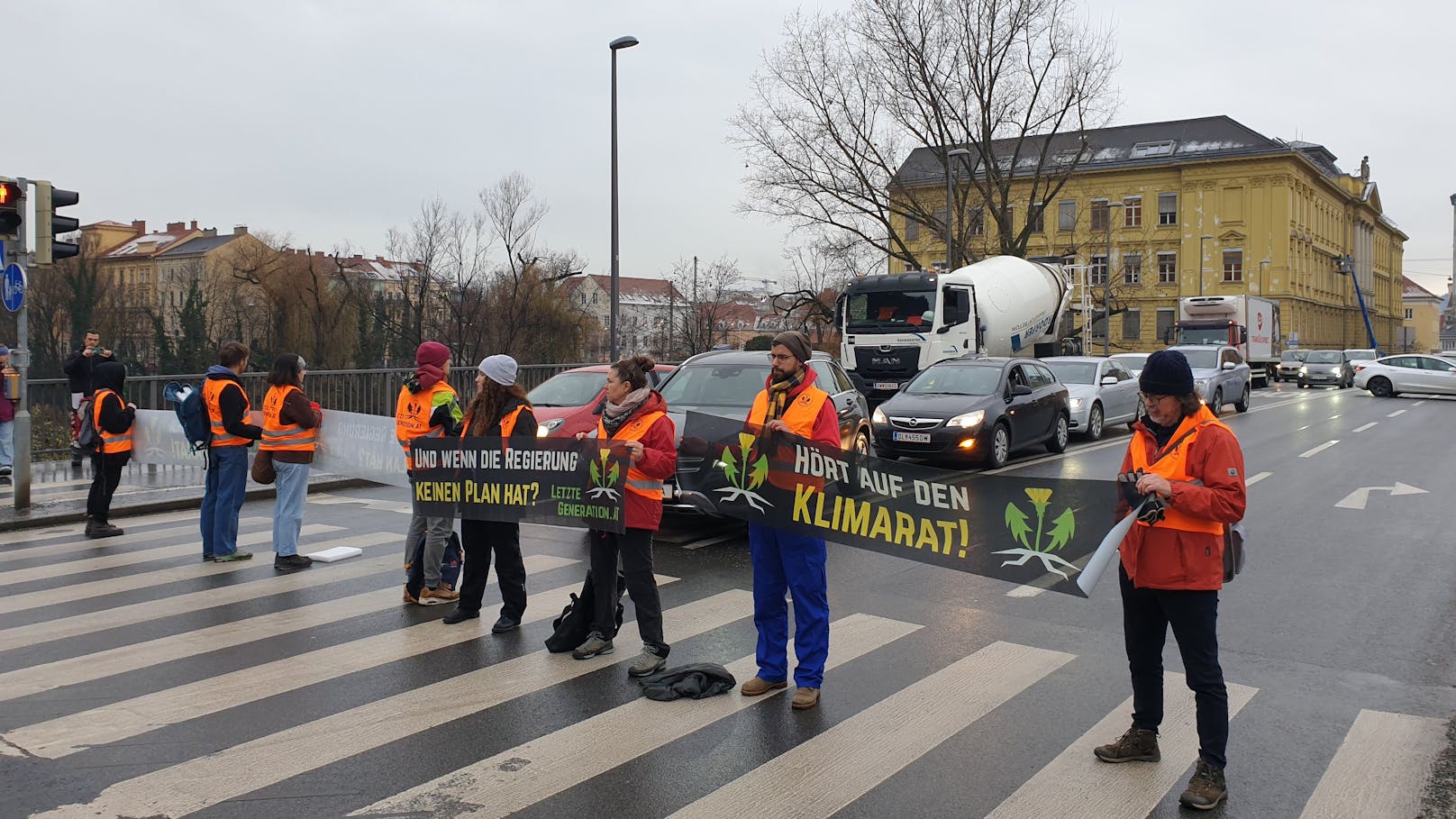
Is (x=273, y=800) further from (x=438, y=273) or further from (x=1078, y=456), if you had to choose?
(x=438, y=273)

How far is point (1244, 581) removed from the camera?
8.51 m

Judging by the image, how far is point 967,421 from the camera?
15.3 meters

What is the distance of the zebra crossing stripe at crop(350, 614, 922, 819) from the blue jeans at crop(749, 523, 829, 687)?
0.23 metres

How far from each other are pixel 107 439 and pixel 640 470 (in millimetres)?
6726

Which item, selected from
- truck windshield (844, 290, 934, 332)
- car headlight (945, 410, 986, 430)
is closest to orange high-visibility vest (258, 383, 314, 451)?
car headlight (945, 410, 986, 430)

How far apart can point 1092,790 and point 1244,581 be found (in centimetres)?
474

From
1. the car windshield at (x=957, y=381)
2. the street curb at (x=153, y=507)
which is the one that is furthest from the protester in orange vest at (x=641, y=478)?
the car windshield at (x=957, y=381)

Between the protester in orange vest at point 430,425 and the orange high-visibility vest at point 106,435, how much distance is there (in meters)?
4.03

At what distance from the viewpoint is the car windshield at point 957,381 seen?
655 inches

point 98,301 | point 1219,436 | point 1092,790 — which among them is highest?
point 98,301

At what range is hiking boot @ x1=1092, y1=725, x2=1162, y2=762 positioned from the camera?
477 centimetres

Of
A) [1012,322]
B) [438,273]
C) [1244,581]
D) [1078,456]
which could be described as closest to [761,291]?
[438,273]

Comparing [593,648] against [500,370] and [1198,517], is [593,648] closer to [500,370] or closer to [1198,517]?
[500,370]

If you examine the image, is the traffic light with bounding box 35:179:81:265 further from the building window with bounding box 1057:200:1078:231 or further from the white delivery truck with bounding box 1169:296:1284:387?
the building window with bounding box 1057:200:1078:231
